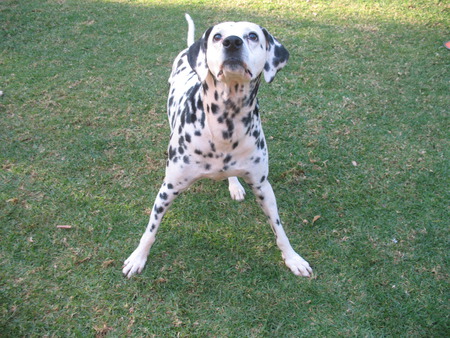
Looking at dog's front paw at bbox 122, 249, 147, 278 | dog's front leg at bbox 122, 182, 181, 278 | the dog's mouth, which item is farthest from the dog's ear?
dog's front paw at bbox 122, 249, 147, 278

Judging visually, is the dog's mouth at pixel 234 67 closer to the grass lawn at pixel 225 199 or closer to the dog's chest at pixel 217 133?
the dog's chest at pixel 217 133

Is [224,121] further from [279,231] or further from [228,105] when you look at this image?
[279,231]

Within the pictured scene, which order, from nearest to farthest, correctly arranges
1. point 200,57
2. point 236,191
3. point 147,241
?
1. point 200,57
2. point 147,241
3. point 236,191

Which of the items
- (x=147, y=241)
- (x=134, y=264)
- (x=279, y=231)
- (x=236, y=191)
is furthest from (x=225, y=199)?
(x=134, y=264)

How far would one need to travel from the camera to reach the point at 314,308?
2.83 metres

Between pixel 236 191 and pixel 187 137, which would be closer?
pixel 187 137

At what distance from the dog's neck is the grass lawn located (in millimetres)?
1164

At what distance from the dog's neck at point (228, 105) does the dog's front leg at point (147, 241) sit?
27.2 inches

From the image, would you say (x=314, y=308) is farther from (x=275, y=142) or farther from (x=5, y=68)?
(x=5, y=68)

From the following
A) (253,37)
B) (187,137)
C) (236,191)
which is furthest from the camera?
(236,191)

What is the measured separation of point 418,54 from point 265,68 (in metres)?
4.57

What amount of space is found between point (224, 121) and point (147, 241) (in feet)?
3.82

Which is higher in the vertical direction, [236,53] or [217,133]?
[236,53]

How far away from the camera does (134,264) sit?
3.02m
